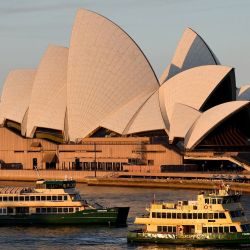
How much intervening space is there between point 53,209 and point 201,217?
10.6 m

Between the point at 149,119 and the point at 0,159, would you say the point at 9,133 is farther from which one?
the point at 149,119

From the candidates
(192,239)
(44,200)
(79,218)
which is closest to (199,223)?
(192,239)

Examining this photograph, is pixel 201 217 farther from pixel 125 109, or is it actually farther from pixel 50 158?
pixel 50 158

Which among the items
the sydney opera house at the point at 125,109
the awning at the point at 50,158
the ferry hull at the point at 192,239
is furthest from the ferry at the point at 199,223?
the awning at the point at 50,158

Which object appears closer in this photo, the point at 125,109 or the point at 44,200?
the point at 44,200

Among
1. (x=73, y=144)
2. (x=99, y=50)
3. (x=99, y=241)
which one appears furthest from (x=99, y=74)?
(x=99, y=241)

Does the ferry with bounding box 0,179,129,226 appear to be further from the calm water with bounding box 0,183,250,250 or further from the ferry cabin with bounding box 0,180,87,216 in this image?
the calm water with bounding box 0,183,250,250

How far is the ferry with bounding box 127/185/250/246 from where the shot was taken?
46.1 m

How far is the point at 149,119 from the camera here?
89.7 meters

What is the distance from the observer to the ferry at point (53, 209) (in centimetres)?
5372

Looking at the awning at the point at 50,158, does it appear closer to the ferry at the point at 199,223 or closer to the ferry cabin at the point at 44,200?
the ferry cabin at the point at 44,200

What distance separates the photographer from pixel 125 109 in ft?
298

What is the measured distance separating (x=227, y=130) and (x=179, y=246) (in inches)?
1607

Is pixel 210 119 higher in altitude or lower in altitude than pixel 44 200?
higher
